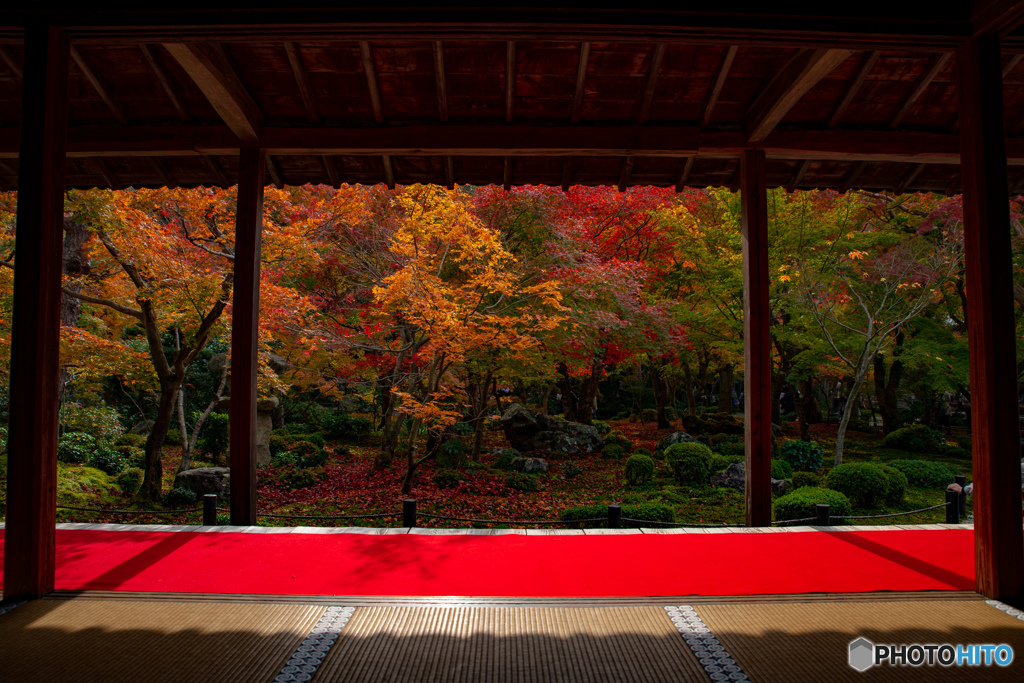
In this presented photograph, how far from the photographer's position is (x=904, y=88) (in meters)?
3.70

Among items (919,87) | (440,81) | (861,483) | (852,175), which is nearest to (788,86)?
(919,87)

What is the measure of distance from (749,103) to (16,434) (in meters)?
4.92

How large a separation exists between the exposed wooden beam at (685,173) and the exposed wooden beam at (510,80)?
4.96ft

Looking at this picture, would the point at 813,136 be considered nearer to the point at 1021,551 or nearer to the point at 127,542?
the point at 1021,551

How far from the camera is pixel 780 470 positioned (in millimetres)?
8805

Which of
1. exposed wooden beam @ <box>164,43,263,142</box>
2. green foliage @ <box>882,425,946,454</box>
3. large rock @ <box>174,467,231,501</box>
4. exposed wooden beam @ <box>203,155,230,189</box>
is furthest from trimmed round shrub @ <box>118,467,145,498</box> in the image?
green foliage @ <box>882,425,946,454</box>

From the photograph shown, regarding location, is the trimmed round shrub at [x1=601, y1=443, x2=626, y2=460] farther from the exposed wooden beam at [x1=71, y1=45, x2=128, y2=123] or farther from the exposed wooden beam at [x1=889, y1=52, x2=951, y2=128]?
the exposed wooden beam at [x1=71, y1=45, x2=128, y2=123]

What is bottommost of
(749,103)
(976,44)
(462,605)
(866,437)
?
(866,437)

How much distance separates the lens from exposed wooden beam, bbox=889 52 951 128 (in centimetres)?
335

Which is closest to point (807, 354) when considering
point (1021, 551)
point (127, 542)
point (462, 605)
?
point (1021, 551)

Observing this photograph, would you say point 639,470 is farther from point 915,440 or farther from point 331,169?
point 915,440

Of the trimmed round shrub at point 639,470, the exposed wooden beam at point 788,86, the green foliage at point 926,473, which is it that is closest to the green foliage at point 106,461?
the trimmed round shrub at point 639,470

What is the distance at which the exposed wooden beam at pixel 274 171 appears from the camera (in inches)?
166

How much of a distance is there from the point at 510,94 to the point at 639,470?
24.7ft
